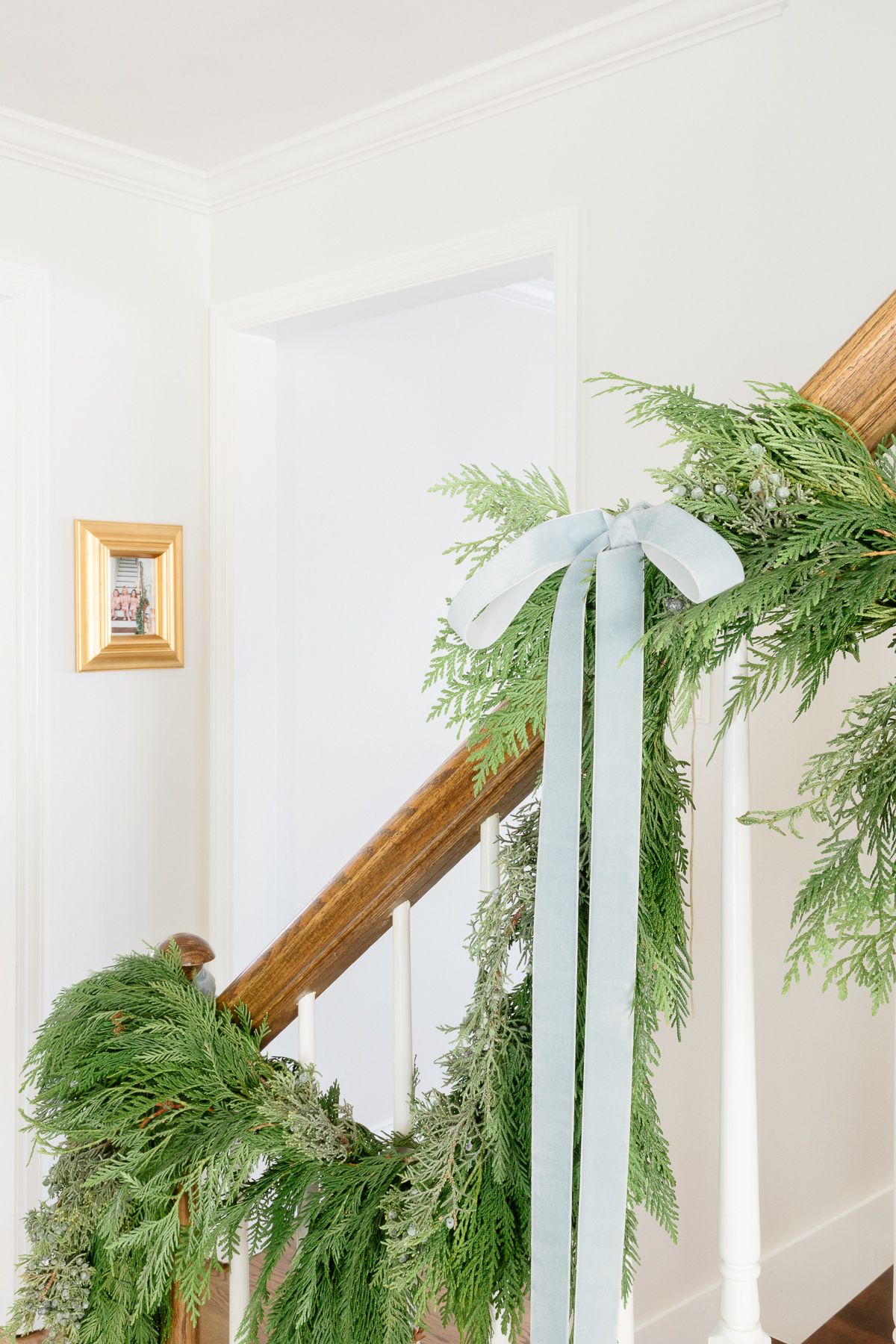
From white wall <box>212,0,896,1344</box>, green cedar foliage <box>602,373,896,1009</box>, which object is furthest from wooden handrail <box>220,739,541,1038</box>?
white wall <box>212,0,896,1344</box>

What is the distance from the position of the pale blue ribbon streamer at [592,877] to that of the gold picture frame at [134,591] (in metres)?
2.35

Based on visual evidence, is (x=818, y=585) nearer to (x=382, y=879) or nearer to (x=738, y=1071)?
(x=738, y=1071)

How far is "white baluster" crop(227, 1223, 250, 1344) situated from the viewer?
99 centimetres

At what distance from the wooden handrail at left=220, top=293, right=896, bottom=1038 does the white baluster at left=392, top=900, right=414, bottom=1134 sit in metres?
0.02

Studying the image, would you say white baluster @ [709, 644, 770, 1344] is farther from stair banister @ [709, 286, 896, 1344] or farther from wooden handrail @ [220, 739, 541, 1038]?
wooden handrail @ [220, 739, 541, 1038]

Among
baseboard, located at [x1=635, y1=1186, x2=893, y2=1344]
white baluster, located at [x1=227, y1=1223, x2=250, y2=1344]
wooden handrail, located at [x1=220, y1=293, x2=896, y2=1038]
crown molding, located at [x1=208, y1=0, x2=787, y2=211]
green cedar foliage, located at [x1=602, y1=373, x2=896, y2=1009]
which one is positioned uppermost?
crown molding, located at [x1=208, y1=0, x2=787, y2=211]

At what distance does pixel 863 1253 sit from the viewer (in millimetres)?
2045

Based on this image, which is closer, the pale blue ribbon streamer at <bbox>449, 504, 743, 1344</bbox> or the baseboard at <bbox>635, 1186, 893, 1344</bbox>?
the pale blue ribbon streamer at <bbox>449, 504, 743, 1344</bbox>

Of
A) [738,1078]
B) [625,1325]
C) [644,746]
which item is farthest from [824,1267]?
[644,746]

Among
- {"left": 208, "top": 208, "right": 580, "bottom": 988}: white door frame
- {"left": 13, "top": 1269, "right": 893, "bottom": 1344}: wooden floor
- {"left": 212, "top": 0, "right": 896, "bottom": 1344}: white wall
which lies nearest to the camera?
{"left": 13, "top": 1269, "right": 893, "bottom": 1344}: wooden floor

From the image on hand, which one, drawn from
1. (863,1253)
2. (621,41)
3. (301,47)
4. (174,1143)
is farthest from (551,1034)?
(301,47)

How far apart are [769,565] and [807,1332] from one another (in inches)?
74.7

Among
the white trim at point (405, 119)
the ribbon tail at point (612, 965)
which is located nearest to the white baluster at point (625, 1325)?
the ribbon tail at point (612, 965)

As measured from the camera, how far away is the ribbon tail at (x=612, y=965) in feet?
2.04
